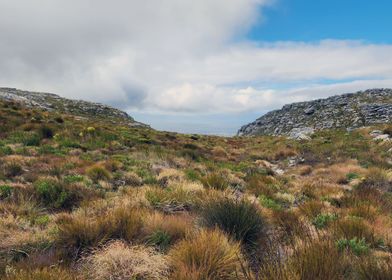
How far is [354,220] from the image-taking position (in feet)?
21.0

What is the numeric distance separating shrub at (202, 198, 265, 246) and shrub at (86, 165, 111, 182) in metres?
5.86

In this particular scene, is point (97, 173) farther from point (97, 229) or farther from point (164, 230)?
point (164, 230)

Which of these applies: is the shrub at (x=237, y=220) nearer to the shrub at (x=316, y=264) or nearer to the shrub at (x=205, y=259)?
the shrub at (x=205, y=259)

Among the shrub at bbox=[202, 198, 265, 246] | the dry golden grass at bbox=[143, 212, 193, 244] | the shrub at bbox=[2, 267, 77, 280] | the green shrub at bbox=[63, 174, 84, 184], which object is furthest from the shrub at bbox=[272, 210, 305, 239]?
the green shrub at bbox=[63, 174, 84, 184]

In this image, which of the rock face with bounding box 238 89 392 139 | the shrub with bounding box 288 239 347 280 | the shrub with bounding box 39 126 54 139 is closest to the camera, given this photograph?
the shrub with bounding box 288 239 347 280

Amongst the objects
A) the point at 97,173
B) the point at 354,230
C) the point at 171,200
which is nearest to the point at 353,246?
the point at 354,230

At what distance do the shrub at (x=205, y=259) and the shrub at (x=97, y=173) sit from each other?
700 centimetres

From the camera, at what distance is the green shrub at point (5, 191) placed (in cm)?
789

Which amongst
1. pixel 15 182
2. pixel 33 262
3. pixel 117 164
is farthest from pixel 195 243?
pixel 117 164

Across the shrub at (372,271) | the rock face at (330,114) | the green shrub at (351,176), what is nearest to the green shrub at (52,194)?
the shrub at (372,271)

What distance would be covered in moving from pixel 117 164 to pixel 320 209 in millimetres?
8124

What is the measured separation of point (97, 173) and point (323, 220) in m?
7.52

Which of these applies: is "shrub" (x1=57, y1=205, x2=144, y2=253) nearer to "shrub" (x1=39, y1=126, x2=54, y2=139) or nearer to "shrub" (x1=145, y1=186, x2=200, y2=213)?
"shrub" (x1=145, y1=186, x2=200, y2=213)

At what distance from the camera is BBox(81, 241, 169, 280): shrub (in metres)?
4.14
